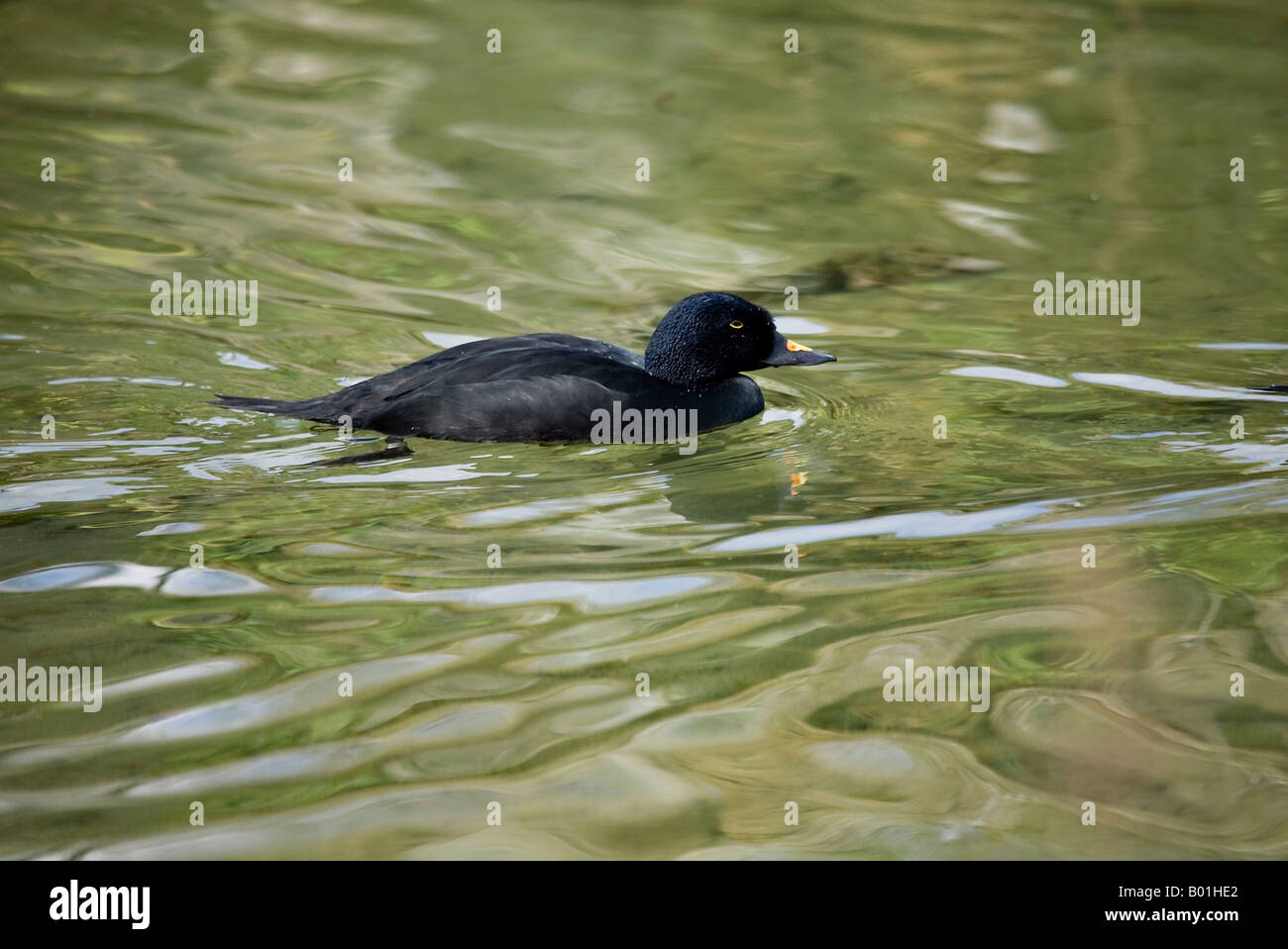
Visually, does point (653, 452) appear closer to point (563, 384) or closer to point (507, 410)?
point (563, 384)

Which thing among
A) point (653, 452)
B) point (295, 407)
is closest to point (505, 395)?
point (653, 452)

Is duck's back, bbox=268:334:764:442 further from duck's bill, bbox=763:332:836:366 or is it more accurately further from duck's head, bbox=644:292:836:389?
duck's bill, bbox=763:332:836:366

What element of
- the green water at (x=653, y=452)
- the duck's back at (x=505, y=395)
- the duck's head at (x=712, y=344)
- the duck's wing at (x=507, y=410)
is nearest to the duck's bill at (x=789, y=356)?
the duck's head at (x=712, y=344)

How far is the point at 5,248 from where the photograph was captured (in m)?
8.91

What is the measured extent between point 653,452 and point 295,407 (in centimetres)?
161

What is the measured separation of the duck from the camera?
20.0 feet

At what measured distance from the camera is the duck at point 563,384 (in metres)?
6.10

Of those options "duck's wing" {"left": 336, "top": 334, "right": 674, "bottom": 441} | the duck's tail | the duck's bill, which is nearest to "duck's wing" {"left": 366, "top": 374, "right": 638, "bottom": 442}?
"duck's wing" {"left": 336, "top": 334, "right": 674, "bottom": 441}

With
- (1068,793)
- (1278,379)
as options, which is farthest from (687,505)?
(1278,379)

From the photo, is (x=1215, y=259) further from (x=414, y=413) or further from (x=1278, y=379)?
(x=414, y=413)

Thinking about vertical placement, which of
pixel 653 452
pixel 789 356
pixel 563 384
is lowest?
pixel 653 452

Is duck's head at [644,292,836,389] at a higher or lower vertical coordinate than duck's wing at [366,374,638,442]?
higher

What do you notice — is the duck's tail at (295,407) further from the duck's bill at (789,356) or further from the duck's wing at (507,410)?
the duck's bill at (789,356)

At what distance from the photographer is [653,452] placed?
6.18 m
